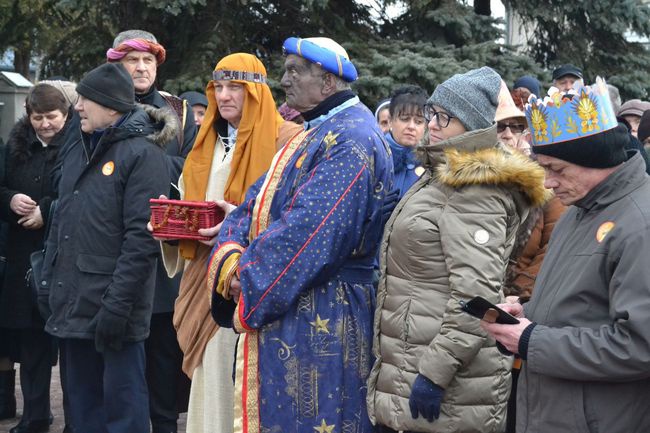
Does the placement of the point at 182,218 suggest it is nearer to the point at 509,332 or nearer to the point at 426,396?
the point at 426,396

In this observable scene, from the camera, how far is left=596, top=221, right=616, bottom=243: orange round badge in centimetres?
320

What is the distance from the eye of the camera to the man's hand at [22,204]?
690cm

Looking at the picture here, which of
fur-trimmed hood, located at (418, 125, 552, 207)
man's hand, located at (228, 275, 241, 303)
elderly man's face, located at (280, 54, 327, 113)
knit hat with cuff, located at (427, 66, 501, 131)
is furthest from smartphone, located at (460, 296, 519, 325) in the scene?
elderly man's face, located at (280, 54, 327, 113)

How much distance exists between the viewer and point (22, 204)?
6.89m

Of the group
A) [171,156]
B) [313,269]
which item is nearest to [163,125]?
[171,156]

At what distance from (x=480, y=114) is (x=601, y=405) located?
148cm

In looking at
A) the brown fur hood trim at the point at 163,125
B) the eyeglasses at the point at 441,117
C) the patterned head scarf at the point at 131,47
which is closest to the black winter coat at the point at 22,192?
the patterned head scarf at the point at 131,47

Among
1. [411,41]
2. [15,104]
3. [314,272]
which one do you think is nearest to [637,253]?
[314,272]

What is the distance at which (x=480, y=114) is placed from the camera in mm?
4301

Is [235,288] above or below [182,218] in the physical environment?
below

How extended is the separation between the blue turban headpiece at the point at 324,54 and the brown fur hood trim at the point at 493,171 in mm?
689

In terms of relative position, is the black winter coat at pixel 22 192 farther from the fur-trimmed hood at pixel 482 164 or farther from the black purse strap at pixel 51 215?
the fur-trimmed hood at pixel 482 164

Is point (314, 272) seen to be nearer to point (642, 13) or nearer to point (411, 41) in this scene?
point (411, 41)

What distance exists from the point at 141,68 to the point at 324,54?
2737mm
